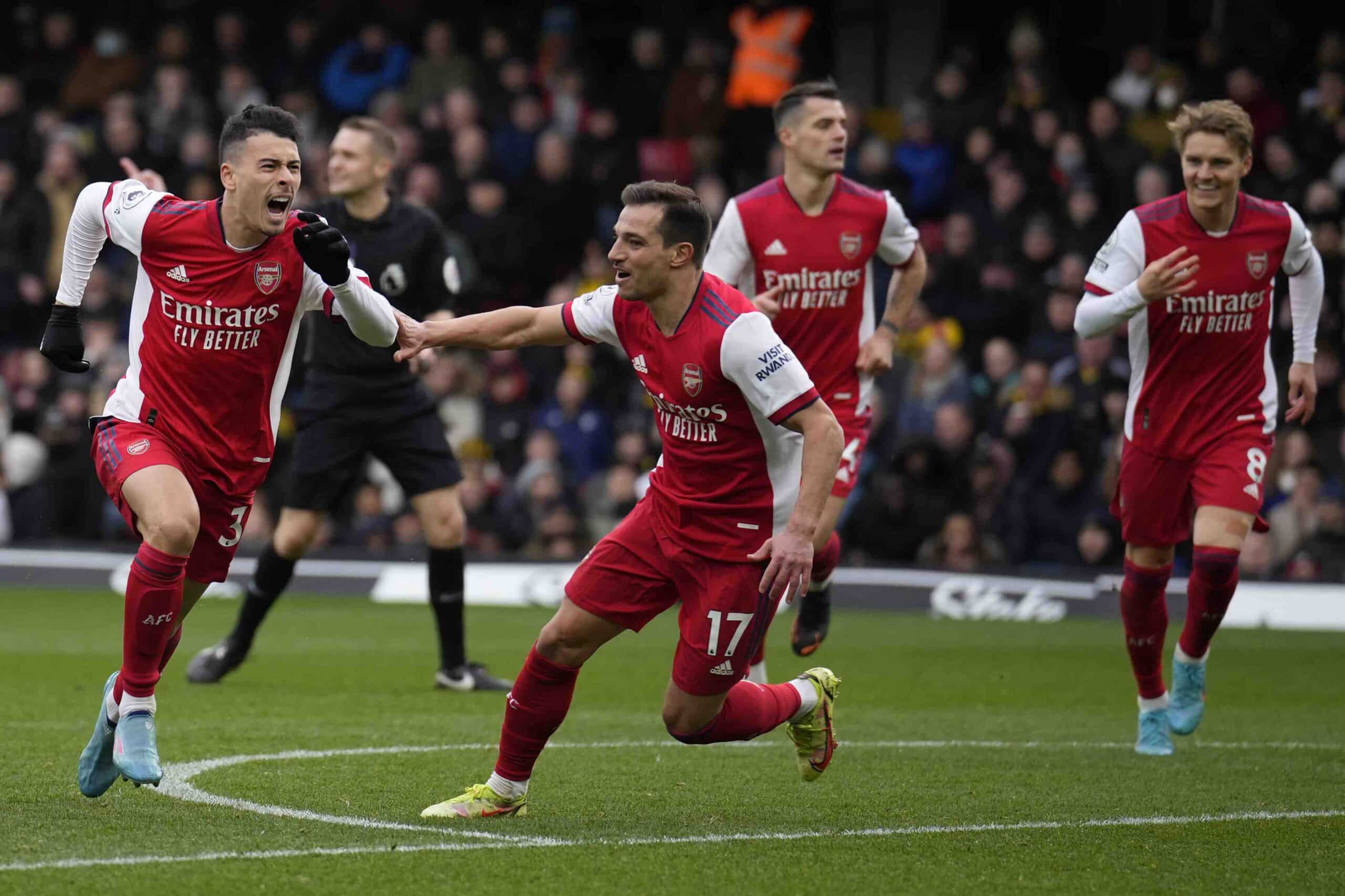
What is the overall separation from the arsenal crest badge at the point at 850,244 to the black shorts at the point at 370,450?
2373 mm

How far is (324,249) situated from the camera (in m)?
6.57

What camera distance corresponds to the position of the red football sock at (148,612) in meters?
6.63

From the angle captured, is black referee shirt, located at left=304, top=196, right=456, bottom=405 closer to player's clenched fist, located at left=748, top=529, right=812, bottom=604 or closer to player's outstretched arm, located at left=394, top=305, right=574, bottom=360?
player's outstretched arm, located at left=394, top=305, right=574, bottom=360

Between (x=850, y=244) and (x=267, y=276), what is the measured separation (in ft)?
11.2

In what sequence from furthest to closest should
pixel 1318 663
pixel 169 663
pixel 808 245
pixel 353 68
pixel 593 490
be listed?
pixel 353 68 < pixel 593 490 < pixel 1318 663 < pixel 169 663 < pixel 808 245

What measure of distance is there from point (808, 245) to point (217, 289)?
3.35m

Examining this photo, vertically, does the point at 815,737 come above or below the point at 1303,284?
below

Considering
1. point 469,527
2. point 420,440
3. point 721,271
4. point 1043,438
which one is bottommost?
point 469,527

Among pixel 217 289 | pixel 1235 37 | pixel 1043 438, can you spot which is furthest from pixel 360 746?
pixel 1235 37

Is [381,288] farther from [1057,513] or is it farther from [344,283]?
[1057,513]

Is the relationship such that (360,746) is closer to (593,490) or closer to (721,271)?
(721,271)

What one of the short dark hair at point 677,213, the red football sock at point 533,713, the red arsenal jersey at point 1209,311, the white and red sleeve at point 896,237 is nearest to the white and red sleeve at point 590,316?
the short dark hair at point 677,213

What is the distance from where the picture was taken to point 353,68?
804 inches

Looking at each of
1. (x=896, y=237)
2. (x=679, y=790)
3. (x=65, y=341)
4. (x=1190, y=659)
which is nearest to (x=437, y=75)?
(x=896, y=237)
